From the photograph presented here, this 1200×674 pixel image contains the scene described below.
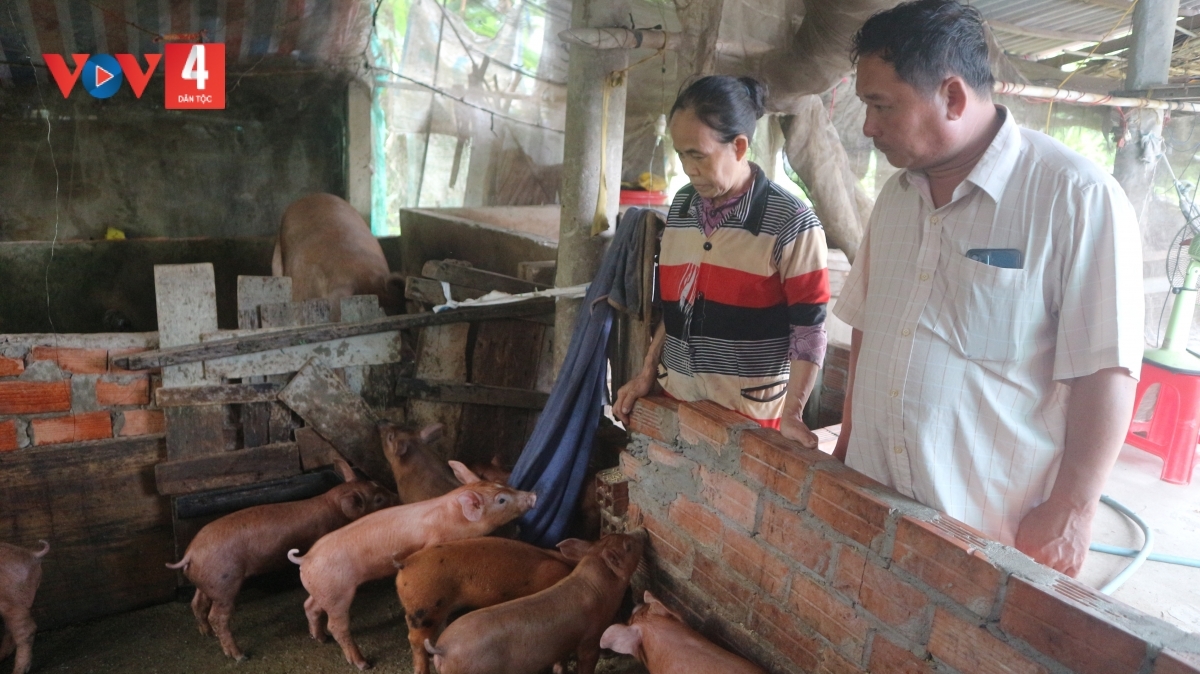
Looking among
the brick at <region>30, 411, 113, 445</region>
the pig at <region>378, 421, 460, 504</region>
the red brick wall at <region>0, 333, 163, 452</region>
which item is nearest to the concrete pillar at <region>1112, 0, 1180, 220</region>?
the pig at <region>378, 421, 460, 504</region>

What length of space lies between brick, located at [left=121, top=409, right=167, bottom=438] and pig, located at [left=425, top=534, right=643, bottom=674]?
6.98 feet

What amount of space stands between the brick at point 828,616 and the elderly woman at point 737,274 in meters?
0.43

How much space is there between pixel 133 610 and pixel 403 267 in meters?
3.85

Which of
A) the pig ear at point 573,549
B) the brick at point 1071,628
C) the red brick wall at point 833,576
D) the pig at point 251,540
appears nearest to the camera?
the brick at point 1071,628

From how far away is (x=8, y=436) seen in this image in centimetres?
355

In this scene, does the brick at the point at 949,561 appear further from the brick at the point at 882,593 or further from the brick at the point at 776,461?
the brick at the point at 776,461

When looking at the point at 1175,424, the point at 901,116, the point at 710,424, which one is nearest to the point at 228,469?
the point at 710,424

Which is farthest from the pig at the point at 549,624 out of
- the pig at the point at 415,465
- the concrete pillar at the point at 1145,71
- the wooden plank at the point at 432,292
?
the concrete pillar at the point at 1145,71

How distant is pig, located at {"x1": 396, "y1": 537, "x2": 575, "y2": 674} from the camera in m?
2.91

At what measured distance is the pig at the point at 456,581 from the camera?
2.91 m

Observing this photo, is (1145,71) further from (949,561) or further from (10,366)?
(10,366)

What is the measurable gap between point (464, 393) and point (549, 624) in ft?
6.00

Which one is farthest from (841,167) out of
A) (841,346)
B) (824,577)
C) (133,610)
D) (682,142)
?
(133,610)

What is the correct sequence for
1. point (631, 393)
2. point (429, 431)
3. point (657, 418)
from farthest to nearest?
point (429, 431) → point (631, 393) → point (657, 418)
